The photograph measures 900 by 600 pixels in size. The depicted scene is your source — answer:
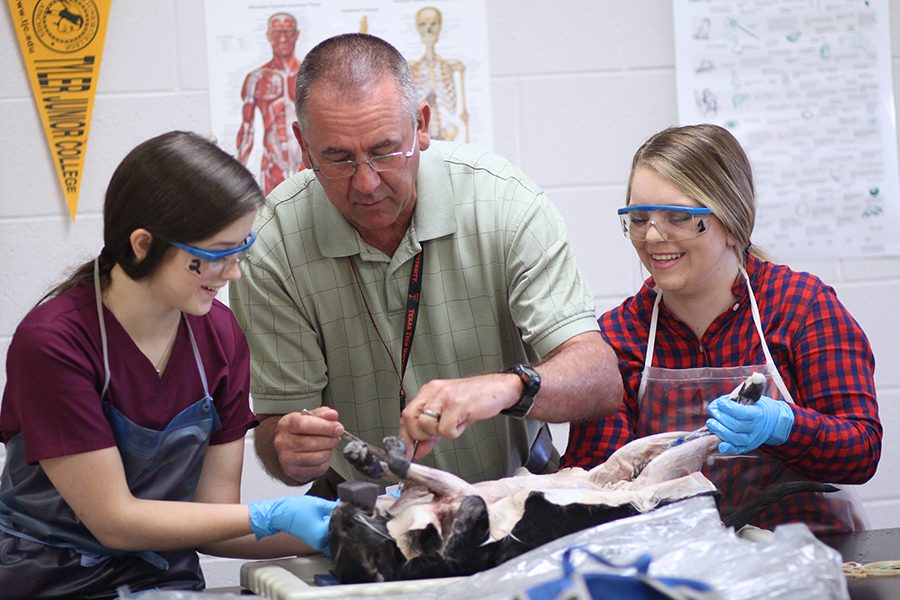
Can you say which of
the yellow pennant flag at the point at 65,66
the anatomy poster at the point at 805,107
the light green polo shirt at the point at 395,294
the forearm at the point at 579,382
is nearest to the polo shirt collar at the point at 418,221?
the light green polo shirt at the point at 395,294

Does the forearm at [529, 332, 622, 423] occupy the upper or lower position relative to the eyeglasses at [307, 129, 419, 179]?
lower

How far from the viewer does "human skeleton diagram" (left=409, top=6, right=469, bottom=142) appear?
8.83 ft

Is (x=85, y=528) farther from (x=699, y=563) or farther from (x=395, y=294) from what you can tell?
(x=699, y=563)

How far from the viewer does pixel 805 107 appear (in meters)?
2.80

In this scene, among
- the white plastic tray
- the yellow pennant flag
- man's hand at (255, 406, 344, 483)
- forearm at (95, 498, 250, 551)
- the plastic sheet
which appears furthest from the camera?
the yellow pennant flag

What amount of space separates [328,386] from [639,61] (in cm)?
134

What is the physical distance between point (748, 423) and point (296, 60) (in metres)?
1.57

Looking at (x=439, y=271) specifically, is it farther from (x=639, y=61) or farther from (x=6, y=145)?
(x=6, y=145)

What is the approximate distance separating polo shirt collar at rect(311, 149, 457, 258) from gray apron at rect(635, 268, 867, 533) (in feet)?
1.60

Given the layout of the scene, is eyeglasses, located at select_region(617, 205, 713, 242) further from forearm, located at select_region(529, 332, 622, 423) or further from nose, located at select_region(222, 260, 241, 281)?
nose, located at select_region(222, 260, 241, 281)

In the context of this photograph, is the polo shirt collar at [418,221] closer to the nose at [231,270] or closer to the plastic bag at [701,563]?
the nose at [231,270]

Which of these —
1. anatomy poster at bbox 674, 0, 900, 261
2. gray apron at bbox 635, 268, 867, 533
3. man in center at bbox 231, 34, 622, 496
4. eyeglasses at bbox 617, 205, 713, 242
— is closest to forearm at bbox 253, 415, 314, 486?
man in center at bbox 231, 34, 622, 496

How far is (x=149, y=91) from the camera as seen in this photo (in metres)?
2.64

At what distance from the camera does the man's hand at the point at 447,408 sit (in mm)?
1520
